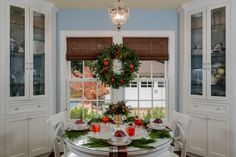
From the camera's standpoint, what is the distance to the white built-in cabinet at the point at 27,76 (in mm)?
3041

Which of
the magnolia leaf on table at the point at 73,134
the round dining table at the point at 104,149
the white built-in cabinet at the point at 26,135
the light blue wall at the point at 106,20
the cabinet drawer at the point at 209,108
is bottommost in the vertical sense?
the white built-in cabinet at the point at 26,135

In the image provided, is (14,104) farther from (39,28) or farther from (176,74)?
(176,74)

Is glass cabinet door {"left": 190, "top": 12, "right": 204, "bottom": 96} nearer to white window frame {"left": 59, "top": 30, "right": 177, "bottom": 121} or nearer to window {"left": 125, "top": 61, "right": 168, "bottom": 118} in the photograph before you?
white window frame {"left": 59, "top": 30, "right": 177, "bottom": 121}

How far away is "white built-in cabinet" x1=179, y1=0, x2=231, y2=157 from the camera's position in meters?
3.15

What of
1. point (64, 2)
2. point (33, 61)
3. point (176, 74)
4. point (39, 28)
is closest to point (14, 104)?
point (33, 61)

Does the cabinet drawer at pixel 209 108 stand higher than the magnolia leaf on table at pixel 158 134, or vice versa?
the cabinet drawer at pixel 209 108

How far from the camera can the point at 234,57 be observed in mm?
3057

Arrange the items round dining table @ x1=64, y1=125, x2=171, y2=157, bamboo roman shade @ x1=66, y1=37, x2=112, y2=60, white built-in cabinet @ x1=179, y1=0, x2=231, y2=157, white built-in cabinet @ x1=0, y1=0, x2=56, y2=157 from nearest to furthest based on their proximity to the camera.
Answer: round dining table @ x1=64, y1=125, x2=171, y2=157
white built-in cabinet @ x1=0, y1=0, x2=56, y2=157
white built-in cabinet @ x1=179, y1=0, x2=231, y2=157
bamboo roman shade @ x1=66, y1=37, x2=112, y2=60

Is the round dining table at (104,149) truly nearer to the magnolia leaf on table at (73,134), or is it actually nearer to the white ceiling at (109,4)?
the magnolia leaf on table at (73,134)

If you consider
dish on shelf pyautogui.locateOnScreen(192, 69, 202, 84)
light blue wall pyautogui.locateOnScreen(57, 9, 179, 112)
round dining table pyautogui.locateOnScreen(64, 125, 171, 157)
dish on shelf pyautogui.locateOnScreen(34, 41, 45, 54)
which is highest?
light blue wall pyautogui.locateOnScreen(57, 9, 179, 112)

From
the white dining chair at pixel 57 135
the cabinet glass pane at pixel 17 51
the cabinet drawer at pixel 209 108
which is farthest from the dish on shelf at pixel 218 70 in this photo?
the cabinet glass pane at pixel 17 51

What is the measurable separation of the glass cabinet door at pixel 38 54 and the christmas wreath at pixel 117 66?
0.89m

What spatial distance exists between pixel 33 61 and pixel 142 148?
7.80ft

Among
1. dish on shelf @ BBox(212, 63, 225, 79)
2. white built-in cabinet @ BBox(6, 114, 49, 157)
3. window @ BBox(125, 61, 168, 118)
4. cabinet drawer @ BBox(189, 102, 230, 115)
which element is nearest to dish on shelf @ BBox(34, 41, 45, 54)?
white built-in cabinet @ BBox(6, 114, 49, 157)
